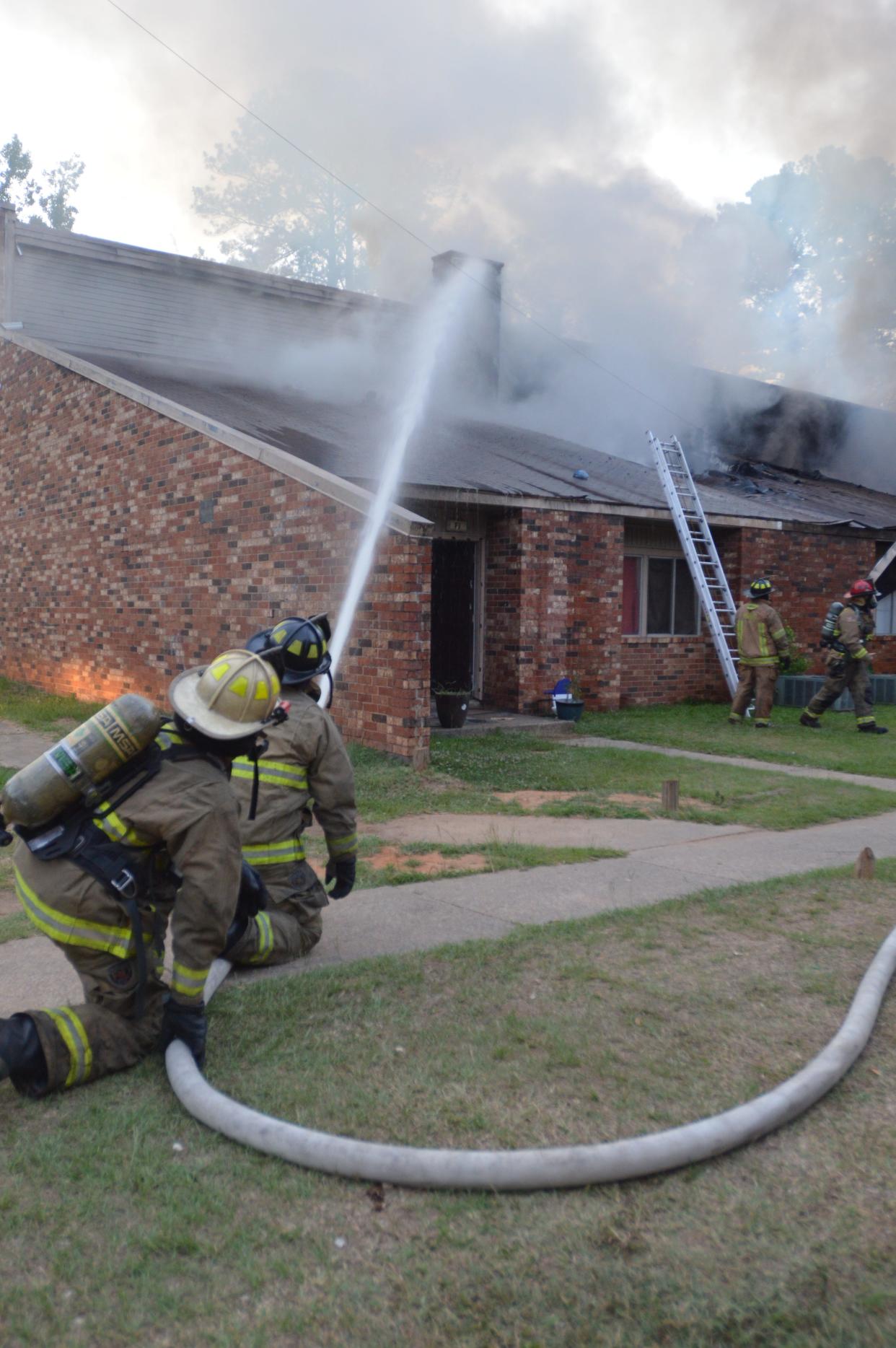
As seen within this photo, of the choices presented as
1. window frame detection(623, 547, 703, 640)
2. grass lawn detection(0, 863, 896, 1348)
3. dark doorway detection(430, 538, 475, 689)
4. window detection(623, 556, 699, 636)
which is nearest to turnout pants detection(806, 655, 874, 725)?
window frame detection(623, 547, 703, 640)

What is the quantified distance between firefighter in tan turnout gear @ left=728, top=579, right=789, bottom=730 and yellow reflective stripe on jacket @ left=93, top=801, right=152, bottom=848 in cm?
1003

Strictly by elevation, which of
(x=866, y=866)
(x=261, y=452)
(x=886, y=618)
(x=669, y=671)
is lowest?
(x=866, y=866)

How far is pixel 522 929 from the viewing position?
187 inches

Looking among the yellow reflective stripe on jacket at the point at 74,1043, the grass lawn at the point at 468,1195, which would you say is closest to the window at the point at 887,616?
the grass lawn at the point at 468,1195

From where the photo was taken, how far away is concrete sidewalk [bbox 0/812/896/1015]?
4402 mm

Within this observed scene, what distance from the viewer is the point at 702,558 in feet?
46.6

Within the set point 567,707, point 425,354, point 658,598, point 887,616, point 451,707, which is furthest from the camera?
point 425,354

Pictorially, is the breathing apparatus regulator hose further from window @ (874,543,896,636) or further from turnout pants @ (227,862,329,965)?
window @ (874,543,896,636)

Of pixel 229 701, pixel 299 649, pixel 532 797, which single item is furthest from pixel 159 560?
pixel 229 701

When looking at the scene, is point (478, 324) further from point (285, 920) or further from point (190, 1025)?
point (190, 1025)

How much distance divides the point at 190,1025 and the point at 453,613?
990 cm

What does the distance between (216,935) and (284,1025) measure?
0.61 metres

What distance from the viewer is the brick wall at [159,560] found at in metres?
8.73

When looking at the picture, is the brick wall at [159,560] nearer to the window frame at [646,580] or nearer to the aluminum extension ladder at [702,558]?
the aluminum extension ladder at [702,558]
